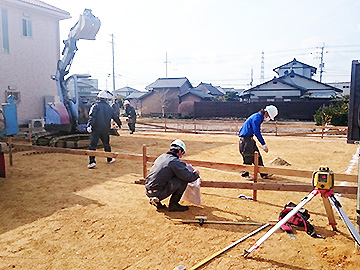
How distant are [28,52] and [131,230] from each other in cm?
1420

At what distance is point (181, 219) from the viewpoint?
456 centimetres

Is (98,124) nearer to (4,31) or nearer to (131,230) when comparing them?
(131,230)

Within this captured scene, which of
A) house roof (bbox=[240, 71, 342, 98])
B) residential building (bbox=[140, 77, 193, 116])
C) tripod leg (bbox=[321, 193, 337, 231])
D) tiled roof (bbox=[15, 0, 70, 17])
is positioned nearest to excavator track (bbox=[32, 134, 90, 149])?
tiled roof (bbox=[15, 0, 70, 17])

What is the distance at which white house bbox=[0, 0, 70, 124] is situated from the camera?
A: 14.7m

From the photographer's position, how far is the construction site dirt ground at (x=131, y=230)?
3.42 m

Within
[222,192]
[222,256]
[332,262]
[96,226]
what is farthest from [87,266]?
[222,192]

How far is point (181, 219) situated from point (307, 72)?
39.5m

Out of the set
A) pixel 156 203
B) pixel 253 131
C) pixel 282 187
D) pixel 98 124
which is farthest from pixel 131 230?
pixel 98 124

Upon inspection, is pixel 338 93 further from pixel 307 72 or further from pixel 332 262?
pixel 332 262

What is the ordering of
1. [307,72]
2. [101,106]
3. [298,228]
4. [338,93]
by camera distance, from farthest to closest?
1. [307,72]
2. [338,93]
3. [101,106]
4. [298,228]

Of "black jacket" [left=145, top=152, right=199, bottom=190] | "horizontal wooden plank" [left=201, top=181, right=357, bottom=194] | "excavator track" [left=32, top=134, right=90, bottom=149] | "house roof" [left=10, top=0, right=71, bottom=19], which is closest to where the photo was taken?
"horizontal wooden plank" [left=201, top=181, right=357, bottom=194]

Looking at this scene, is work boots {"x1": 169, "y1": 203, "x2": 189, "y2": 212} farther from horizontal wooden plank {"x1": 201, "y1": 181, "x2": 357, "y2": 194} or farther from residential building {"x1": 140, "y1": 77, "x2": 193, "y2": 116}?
residential building {"x1": 140, "y1": 77, "x2": 193, "y2": 116}

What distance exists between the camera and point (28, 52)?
1570 cm

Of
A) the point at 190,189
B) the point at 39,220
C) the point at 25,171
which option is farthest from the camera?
the point at 25,171
